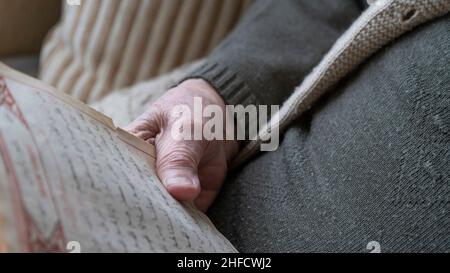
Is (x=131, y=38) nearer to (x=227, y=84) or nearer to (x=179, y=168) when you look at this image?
(x=227, y=84)

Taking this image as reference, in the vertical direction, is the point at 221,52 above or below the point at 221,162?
above

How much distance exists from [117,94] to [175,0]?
0.19 m

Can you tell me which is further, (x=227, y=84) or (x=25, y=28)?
(x=25, y=28)

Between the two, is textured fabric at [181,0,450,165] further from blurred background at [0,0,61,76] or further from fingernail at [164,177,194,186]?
blurred background at [0,0,61,76]

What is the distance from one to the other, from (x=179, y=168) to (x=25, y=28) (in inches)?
27.4

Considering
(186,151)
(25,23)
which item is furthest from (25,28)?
(186,151)

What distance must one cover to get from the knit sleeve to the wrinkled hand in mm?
30

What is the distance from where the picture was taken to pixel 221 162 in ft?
1.72

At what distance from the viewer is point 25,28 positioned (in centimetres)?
100

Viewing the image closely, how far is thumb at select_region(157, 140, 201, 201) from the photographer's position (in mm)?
408

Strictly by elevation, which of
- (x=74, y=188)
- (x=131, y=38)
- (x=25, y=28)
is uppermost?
(x=25, y=28)

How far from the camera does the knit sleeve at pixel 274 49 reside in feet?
1.89
